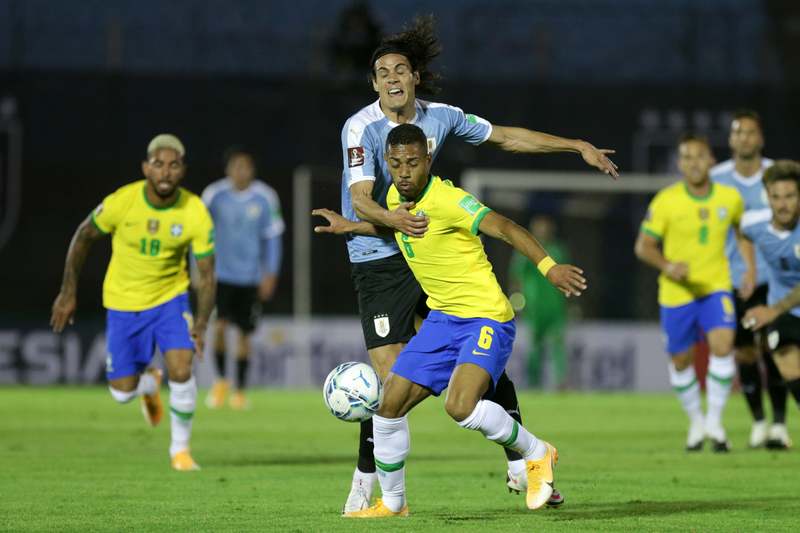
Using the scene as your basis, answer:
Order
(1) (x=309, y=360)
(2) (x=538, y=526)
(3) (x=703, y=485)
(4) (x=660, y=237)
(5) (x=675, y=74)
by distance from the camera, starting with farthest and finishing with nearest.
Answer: (5) (x=675, y=74) < (1) (x=309, y=360) < (4) (x=660, y=237) < (3) (x=703, y=485) < (2) (x=538, y=526)

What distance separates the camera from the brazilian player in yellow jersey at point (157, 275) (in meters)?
7.38

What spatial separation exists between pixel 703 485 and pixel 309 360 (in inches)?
372

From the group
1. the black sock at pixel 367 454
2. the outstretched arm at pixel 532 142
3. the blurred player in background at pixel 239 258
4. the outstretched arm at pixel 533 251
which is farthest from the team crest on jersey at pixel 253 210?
the outstretched arm at pixel 533 251

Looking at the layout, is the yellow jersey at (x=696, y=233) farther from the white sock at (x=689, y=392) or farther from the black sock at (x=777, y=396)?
the black sock at (x=777, y=396)

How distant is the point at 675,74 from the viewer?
16891 millimetres

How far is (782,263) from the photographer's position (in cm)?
831

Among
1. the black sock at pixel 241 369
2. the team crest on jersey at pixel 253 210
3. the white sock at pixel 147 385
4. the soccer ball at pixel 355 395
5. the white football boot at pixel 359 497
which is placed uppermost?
the team crest on jersey at pixel 253 210

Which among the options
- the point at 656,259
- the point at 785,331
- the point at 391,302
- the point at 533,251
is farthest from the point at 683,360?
the point at 533,251

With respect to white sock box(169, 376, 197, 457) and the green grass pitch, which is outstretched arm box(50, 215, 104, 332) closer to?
white sock box(169, 376, 197, 457)

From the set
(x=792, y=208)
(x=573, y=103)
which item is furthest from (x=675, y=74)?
(x=792, y=208)

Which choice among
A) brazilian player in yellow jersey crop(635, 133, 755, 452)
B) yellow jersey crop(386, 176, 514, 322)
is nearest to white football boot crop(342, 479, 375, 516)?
yellow jersey crop(386, 176, 514, 322)

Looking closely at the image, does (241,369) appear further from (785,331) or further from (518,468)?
(518,468)

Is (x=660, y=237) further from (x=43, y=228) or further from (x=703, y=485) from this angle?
(x=43, y=228)

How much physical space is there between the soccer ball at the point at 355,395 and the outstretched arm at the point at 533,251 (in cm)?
90
